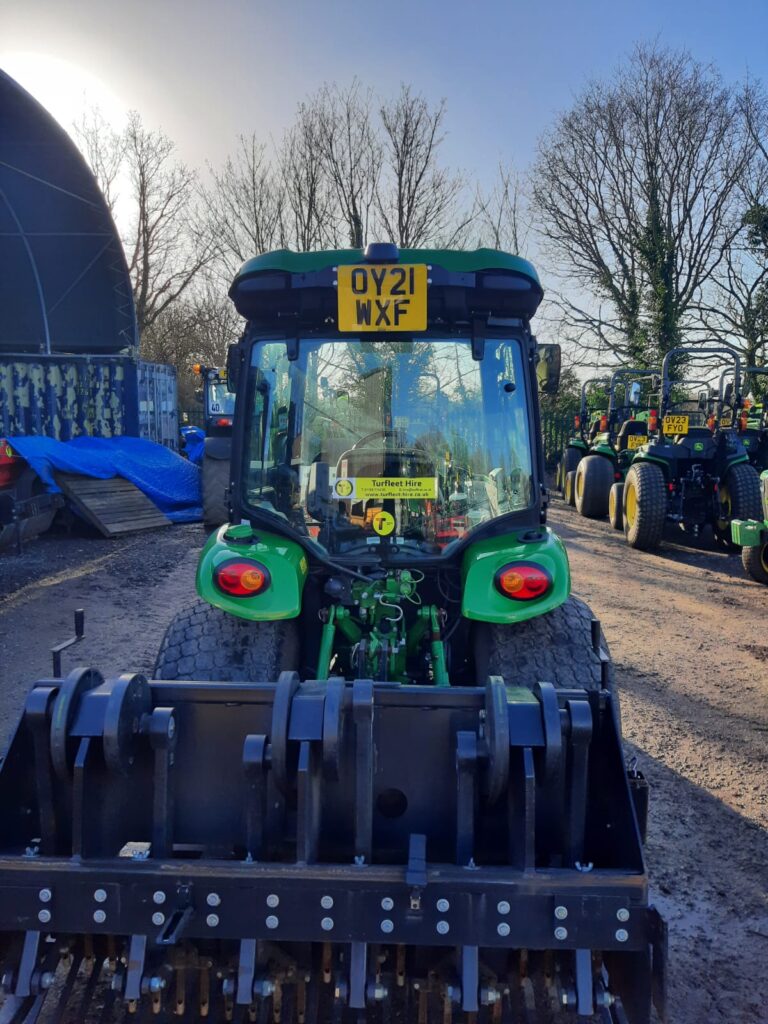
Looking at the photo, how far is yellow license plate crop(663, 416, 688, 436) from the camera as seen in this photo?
11.0 m

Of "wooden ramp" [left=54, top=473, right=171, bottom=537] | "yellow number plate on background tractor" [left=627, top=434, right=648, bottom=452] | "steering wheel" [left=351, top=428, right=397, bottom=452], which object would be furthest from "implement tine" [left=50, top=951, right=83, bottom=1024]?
"yellow number plate on background tractor" [left=627, top=434, right=648, bottom=452]

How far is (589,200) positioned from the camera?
81.9 feet

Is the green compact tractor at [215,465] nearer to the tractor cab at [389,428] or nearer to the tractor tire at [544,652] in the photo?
the tractor cab at [389,428]

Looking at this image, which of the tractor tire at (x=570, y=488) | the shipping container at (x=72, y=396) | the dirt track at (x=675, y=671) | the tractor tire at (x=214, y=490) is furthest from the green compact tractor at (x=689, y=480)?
the shipping container at (x=72, y=396)

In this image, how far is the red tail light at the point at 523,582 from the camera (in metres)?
2.96

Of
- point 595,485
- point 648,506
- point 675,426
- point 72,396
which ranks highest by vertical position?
point 72,396

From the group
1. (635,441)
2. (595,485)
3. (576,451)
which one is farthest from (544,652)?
(576,451)

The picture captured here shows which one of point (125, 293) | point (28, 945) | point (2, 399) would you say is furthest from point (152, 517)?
point (28, 945)

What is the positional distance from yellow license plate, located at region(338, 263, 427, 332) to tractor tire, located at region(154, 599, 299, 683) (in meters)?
1.22

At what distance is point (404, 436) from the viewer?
3.31 m

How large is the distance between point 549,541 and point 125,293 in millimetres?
14105

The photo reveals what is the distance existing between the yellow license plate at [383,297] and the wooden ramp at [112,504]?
27.0 ft

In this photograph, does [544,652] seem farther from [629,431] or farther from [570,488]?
[570,488]

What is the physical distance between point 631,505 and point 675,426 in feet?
4.35
